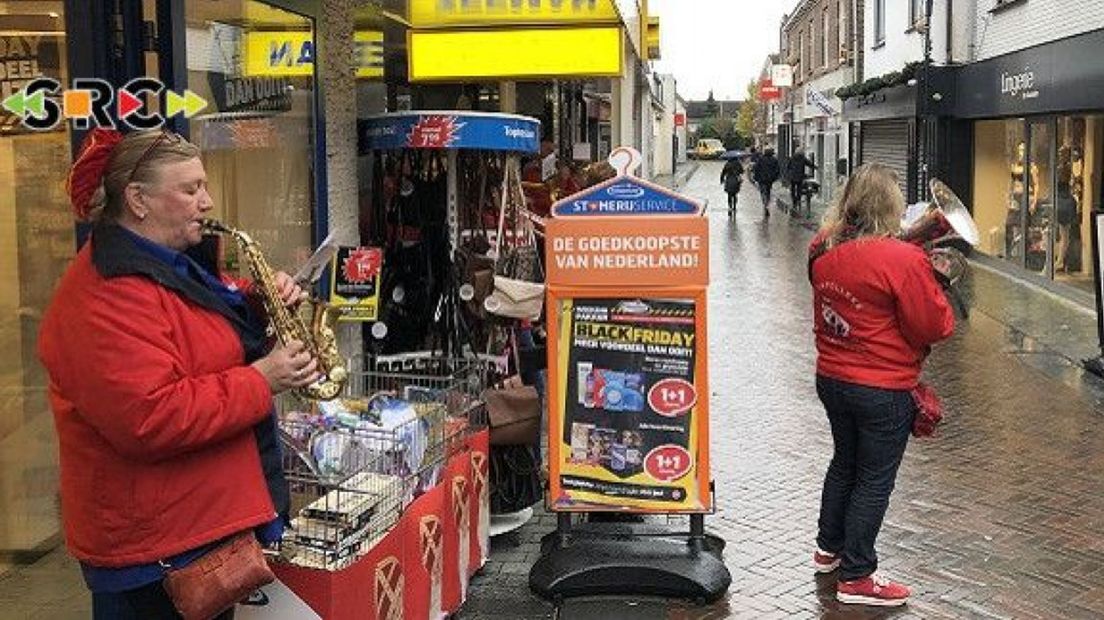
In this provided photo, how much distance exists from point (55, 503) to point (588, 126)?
16922mm

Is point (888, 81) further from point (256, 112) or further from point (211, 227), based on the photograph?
point (211, 227)

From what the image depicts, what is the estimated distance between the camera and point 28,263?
3.99 m

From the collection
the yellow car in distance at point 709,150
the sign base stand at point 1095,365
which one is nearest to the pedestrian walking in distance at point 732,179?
the sign base stand at point 1095,365

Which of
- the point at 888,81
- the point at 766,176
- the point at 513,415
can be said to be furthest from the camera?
the point at 766,176

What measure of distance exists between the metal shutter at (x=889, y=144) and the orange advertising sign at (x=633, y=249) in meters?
17.0

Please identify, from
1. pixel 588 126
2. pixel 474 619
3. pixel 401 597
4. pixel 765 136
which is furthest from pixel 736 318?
pixel 765 136

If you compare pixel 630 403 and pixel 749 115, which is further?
pixel 749 115

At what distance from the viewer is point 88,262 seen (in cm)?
280

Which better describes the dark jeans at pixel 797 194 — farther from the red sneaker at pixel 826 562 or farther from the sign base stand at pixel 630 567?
the sign base stand at pixel 630 567

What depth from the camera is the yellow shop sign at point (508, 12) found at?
25.9 ft

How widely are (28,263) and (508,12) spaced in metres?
4.62

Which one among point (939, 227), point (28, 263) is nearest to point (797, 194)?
point (939, 227)

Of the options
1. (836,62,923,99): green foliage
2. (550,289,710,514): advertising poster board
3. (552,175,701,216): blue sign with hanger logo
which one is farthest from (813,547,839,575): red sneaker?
(836,62,923,99): green foliage

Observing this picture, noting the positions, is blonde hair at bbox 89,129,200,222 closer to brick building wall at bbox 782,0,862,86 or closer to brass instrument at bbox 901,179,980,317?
brass instrument at bbox 901,179,980,317
